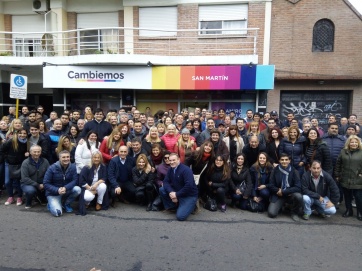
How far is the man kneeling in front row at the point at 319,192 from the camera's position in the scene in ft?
17.6

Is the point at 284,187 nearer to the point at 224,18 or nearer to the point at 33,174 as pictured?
the point at 33,174

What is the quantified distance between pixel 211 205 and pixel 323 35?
30.9ft

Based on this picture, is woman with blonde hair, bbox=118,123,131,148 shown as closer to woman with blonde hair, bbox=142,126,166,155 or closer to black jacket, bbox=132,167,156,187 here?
woman with blonde hair, bbox=142,126,166,155

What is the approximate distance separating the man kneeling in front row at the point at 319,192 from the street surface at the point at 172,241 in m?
0.23

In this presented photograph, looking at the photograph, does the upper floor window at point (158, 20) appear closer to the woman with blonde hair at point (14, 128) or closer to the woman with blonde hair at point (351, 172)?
the woman with blonde hair at point (14, 128)

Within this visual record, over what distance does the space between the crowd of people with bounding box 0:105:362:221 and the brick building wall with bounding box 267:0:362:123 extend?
5.68 metres

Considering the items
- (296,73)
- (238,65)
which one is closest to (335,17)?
(296,73)

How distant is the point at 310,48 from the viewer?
1149 cm

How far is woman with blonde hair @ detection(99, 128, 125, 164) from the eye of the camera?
6.33 m

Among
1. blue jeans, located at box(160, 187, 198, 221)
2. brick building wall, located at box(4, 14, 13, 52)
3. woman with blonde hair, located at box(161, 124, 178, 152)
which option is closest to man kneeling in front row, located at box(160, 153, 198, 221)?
blue jeans, located at box(160, 187, 198, 221)

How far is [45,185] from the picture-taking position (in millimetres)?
5500

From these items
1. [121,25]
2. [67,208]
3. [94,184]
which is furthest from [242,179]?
[121,25]

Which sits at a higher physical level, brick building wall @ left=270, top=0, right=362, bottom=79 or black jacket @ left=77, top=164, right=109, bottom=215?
brick building wall @ left=270, top=0, right=362, bottom=79

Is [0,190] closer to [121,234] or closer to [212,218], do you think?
[121,234]
